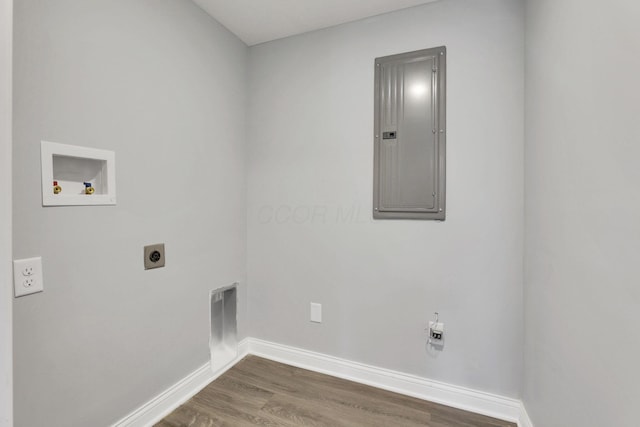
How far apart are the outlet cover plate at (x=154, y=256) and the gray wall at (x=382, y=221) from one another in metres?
0.76

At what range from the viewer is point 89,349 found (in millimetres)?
1303

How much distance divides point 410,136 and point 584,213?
1016 millimetres

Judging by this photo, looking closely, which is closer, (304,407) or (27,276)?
(27,276)

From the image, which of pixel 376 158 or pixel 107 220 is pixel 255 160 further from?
pixel 107 220

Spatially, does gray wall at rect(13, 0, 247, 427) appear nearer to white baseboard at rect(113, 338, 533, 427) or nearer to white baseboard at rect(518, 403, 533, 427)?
white baseboard at rect(113, 338, 533, 427)

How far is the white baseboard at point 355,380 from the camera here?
158cm

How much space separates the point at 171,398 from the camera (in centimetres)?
168

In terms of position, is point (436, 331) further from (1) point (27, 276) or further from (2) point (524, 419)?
(1) point (27, 276)

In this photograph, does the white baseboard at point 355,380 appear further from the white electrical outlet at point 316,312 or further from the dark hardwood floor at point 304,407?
the white electrical outlet at point 316,312

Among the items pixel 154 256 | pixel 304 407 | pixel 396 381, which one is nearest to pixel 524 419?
pixel 396 381

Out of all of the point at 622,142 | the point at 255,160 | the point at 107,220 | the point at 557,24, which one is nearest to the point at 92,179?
the point at 107,220

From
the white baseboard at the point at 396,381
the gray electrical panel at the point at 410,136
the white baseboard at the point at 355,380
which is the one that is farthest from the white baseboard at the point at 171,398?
the gray electrical panel at the point at 410,136

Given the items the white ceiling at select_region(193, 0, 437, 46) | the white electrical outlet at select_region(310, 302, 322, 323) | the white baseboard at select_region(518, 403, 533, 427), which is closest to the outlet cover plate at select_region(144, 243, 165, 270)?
the white electrical outlet at select_region(310, 302, 322, 323)

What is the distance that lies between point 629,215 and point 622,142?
0.19 metres
